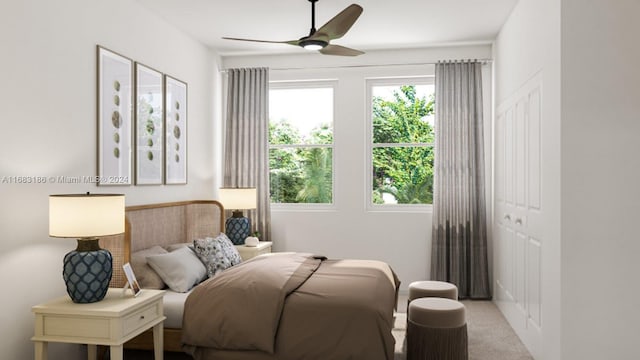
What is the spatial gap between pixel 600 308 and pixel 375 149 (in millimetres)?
3271

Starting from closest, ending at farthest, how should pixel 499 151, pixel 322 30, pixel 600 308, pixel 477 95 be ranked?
pixel 600 308 → pixel 322 30 → pixel 499 151 → pixel 477 95

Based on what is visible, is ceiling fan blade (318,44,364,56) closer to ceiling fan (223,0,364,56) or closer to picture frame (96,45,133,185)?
ceiling fan (223,0,364,56)

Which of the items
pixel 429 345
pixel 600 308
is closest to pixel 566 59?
pixel 600 308

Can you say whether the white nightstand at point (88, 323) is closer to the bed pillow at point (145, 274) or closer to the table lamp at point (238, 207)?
the bed pillow at point (145, 274)

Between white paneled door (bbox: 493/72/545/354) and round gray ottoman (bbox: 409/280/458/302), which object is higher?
white paneled door (bbox: 493/72/545/354)

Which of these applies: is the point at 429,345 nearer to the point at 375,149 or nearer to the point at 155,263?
the point at 155,263

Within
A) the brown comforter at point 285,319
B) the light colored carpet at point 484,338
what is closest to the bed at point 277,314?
the brown comforter at point 285,319

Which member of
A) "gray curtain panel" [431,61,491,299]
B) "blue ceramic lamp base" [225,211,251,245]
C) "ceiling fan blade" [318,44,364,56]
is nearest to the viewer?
"ceiling fan blade" [318,44,364,56]

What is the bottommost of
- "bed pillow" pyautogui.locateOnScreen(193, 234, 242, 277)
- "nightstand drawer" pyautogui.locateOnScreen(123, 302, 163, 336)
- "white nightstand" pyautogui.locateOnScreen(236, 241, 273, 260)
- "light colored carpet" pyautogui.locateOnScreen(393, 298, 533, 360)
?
"light colored carpet" pyautogui.locateOnScreen(393, 298, 533, 360)

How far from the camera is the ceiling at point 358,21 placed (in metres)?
4.30

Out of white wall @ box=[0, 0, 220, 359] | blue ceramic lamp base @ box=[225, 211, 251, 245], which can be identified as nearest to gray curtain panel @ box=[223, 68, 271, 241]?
blue ceramic lamp base @ box=[225, 211, 251, 245]

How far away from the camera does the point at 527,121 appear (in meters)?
3.87

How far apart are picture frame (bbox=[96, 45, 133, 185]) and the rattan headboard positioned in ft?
1.06

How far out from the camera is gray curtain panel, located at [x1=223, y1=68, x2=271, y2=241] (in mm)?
5809
